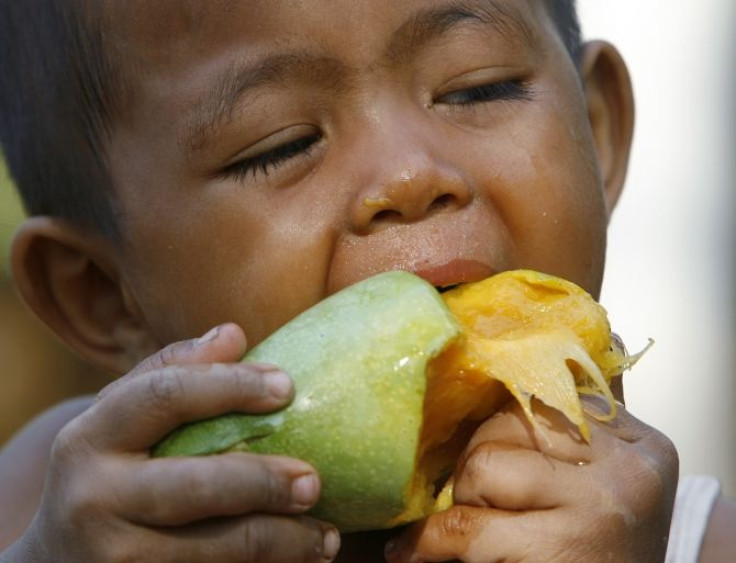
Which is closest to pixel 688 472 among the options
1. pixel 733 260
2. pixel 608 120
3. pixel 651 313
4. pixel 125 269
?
pixel 651 313

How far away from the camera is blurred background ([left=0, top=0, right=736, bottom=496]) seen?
808cm

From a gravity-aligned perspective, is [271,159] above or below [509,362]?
above

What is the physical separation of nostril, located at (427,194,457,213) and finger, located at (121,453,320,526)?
62 cm

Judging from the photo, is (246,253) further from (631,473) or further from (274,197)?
(631,473)

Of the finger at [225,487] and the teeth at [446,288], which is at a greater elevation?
the teeth at [446,288]

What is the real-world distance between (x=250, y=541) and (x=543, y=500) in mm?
468

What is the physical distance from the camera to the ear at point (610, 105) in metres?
3.18

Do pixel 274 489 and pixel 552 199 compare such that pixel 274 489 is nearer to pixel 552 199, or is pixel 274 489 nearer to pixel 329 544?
pixel 329 544

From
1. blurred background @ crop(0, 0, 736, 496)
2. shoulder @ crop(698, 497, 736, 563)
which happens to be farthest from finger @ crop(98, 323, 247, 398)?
blurred background @ crop(0, 0, 736, 496)

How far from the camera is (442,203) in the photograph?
2.19 metres

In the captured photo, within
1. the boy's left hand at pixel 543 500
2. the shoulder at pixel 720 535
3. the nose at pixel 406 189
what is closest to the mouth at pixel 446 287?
the nose at pixel 406 189

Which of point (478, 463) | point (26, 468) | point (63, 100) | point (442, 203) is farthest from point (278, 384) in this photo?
point (26, 468)

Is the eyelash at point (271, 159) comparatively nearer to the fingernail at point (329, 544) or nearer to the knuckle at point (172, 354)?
the knuckle at point (172, 354)

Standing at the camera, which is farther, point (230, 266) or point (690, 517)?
point (690, 517)
